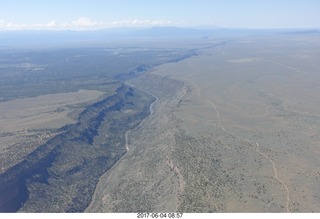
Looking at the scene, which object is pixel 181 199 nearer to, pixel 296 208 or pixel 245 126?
pixel 296 208

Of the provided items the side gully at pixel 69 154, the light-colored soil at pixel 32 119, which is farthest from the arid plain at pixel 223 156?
the light-colored soil at pixel 32 119

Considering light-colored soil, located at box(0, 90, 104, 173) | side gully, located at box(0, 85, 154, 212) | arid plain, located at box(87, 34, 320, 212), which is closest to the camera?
arid plain, located at box(87, 34, 320, 212)

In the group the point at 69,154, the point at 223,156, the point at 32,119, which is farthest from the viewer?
the point at 32,119

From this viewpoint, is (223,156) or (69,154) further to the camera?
(69,154)

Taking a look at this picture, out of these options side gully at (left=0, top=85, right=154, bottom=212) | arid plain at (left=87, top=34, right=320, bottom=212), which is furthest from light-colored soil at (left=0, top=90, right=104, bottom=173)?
arid plain at (left=87, top=34, right=320, bottom=212)

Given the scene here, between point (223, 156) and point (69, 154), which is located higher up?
point (223, 156)

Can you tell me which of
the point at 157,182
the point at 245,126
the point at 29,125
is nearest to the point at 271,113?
the point at 245,126

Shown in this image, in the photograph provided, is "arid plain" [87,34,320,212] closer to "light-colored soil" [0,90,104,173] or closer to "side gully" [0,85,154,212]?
"side gully" [0,85,154,212]

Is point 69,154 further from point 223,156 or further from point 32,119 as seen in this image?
point 223,156

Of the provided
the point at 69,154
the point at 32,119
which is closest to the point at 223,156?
the point at 69,154
